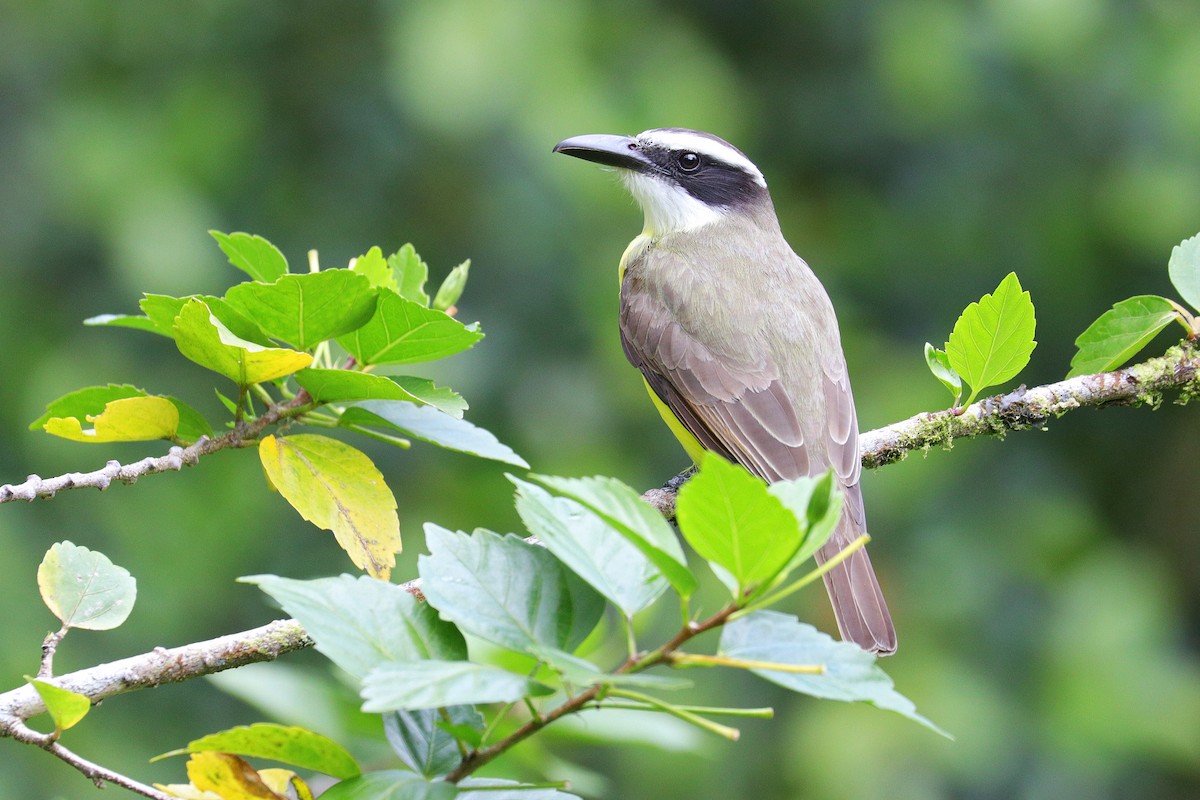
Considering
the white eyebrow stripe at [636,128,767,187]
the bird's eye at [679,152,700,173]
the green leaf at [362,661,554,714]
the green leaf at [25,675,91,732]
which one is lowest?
the green leaf at [25,675,91,732]

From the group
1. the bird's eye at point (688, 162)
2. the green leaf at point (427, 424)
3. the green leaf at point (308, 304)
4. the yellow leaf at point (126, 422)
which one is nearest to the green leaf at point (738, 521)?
the green leaf at point (427, 424)

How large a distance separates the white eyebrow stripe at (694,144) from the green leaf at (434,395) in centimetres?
307

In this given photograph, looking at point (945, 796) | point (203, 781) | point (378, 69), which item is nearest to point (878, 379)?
point (945, 796)

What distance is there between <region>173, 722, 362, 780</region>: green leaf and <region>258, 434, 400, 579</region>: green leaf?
511 millimetres

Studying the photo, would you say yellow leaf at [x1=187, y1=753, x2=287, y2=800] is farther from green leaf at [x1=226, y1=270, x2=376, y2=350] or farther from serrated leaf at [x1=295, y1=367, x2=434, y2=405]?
green leaf at [x1=226, y1=270, x2=376, y2=350]

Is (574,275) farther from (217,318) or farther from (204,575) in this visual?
(217,318)

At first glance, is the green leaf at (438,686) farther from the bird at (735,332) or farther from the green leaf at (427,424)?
the bird at (735,332)

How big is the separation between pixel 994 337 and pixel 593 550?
134cm

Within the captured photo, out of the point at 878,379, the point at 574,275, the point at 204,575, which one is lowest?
the point at 204,575

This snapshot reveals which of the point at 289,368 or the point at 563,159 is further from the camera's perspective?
the point at 563,159

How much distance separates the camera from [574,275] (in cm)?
652

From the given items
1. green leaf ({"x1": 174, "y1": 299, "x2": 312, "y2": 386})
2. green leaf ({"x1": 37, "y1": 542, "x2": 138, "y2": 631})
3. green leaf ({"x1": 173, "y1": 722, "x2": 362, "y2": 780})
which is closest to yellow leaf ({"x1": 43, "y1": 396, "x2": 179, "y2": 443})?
green leaf ({"x1": 174, "y1": 299, "x2": 312, "y2": 386})

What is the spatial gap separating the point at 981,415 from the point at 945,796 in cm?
374

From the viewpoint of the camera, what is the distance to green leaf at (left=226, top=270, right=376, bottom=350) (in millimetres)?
2174
